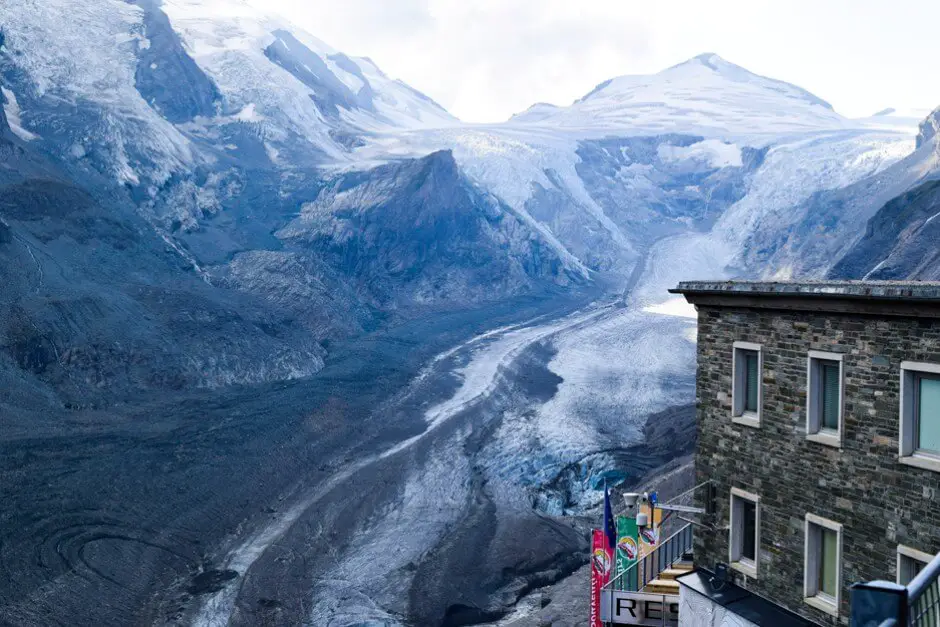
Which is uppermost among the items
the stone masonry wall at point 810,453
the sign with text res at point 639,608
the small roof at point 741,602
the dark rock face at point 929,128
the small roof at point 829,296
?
the dark rock face at point 929,128

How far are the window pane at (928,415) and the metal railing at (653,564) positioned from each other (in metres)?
7.14

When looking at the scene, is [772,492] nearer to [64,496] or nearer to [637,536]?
[637,536]

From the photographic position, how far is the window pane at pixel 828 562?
12.5 m

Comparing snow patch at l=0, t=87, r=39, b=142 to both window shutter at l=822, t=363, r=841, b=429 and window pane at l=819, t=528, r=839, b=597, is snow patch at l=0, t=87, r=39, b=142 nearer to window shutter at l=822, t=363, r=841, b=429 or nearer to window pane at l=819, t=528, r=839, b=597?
window shutter at l=822, t=363, r=841, b=429

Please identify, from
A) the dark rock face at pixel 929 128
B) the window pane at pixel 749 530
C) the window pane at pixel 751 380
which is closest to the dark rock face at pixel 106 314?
the window pane at pixel 749 530

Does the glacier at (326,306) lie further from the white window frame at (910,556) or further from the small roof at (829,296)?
the white window frame at (910,556)

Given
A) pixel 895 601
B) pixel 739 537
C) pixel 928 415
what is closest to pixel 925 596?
pixel 895 601

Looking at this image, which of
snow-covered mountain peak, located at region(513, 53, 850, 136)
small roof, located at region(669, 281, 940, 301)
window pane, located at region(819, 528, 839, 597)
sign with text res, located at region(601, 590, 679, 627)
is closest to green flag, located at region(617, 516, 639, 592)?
sign with text res, located at region(601, 590, 679, 627)

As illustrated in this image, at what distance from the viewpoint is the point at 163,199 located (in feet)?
231

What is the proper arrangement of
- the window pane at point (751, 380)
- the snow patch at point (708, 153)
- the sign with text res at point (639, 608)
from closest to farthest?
the window pane at point (751, 380) < the sign with text res at point (639, 608) < the snow patch at point (708, 153)

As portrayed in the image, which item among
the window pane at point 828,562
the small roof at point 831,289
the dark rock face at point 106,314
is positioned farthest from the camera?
the dark rock face at point 106,314

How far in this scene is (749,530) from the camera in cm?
1417

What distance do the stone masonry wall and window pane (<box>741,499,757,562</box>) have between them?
300mm

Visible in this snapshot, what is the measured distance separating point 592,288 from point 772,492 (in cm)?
7832
